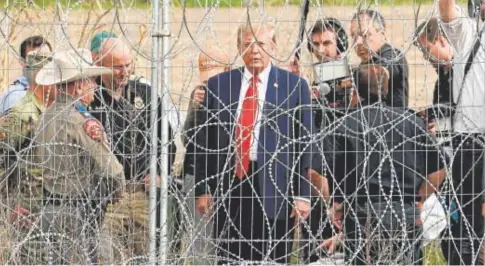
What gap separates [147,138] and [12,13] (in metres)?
2.11

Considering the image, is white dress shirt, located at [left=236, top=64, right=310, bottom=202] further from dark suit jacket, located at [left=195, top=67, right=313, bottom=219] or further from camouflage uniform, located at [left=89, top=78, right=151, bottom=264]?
camouflage uniform, located at [left=89, top=78, right=151, bottom=264]

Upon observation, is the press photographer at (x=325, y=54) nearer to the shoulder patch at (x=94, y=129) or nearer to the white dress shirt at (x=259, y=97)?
the white dress shirt at (x=259, y=97)

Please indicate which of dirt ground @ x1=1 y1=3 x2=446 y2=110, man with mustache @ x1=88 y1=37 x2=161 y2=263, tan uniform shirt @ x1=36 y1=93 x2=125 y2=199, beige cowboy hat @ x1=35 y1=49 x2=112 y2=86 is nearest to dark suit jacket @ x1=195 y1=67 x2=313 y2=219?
dirt ground @ x1=1 y1=3 x2=446 y2=110

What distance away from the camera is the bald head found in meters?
8.41

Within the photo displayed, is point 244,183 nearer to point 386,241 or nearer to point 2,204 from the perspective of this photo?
point 386,241

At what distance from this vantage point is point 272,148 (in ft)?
26.9

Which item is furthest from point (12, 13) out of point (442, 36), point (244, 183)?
point (442, 36)

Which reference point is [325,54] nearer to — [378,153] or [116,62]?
[378,153]

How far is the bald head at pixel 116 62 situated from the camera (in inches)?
331

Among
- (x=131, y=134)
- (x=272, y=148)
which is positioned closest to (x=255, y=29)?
(x=272, y=148)

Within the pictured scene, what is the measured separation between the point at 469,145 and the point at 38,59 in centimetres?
277

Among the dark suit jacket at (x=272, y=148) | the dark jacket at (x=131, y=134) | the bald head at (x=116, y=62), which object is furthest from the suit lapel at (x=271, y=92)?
the bald head at (x=116, y=62)

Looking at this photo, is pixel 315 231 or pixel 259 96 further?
pixel 259 96

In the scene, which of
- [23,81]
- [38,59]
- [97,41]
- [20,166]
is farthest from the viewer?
[23,81]
